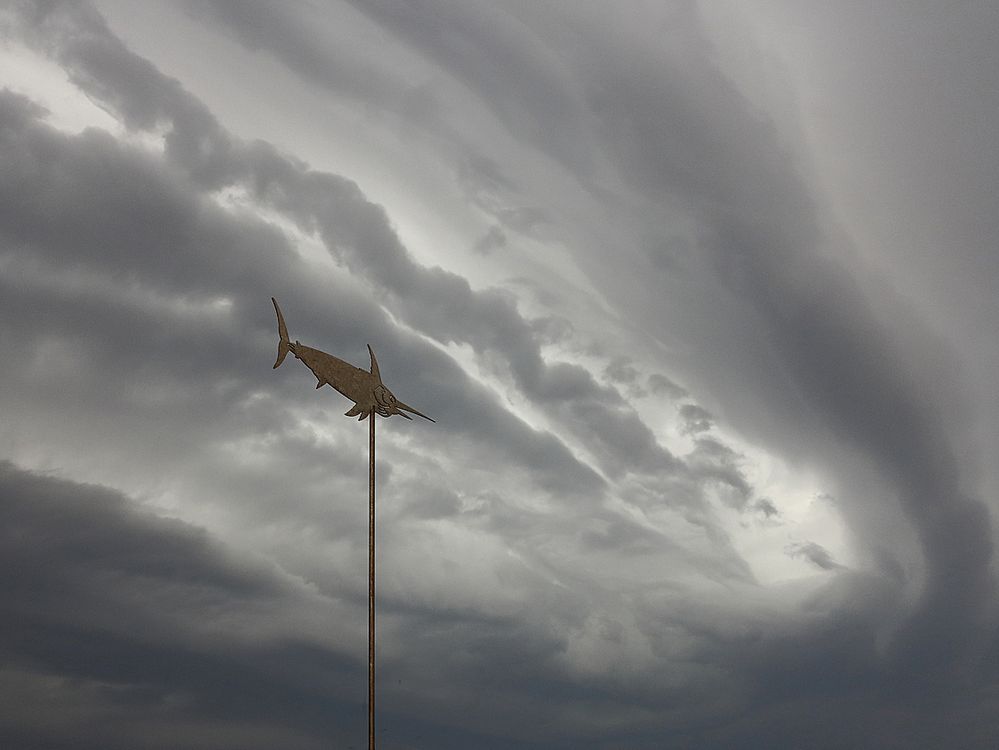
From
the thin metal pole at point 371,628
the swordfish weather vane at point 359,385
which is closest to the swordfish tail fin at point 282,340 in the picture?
the swordfish weather vane at point 359,385

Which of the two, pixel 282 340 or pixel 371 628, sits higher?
pixel 282 340

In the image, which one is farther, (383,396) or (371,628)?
(383,396)

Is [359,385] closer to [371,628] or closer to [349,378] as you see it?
[349,378]

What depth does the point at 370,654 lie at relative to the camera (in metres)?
33.9

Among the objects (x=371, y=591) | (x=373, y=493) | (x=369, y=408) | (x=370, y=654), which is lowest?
(x=370, y=654)

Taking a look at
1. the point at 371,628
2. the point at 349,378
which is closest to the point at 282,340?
the point at 349,378

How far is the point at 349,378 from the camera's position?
1495 inches

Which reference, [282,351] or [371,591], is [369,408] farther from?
[371,591]

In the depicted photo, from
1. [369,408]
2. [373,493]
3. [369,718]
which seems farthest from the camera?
[369,408]

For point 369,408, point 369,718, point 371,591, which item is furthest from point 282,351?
point 369,718

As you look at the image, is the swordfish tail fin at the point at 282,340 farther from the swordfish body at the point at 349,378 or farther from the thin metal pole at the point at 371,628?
the thin metal pole at the point at 371,628

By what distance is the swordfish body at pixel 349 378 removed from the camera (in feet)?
121

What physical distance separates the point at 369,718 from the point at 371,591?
4287mm

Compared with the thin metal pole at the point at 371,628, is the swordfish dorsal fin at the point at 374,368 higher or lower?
higher
